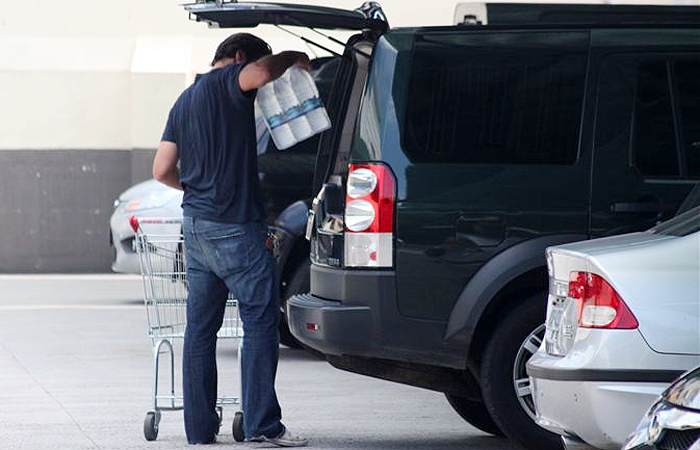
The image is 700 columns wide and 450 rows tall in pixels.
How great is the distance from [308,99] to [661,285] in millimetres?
2373

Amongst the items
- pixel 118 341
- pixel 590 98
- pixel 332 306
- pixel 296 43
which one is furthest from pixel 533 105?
pixel 296 43

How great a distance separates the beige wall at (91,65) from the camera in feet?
61.7

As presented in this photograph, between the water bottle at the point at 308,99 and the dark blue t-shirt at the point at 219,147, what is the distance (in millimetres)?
220

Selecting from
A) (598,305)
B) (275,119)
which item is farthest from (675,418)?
(275,119)

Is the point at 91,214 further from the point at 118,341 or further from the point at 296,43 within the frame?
the point at 118,341

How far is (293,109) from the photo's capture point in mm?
7680

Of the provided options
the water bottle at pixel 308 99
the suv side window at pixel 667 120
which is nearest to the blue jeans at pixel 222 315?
the water bottle at pixel 308 99

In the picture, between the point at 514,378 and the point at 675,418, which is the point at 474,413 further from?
the point at 675,418

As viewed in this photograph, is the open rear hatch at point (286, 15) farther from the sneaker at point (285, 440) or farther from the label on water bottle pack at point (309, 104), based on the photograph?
the sneaker at point (285, 440)

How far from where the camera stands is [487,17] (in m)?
9.48

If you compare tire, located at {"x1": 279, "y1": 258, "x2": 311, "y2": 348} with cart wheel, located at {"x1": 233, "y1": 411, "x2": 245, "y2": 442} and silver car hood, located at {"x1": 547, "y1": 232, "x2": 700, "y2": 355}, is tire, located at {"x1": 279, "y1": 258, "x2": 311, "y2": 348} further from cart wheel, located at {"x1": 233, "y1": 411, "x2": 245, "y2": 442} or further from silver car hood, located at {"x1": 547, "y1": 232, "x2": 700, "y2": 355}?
silver car hood, located at {"x1": 547, "y1": 232, "x2": 700, "y2": 355}

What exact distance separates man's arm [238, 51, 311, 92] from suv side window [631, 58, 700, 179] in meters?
1.65

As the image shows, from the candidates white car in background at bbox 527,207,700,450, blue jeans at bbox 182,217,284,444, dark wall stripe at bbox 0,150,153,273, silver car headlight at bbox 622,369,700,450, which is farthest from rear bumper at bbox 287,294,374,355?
dark wall stripe at bbox 0,150,153,273

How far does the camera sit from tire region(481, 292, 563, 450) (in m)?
7.43
